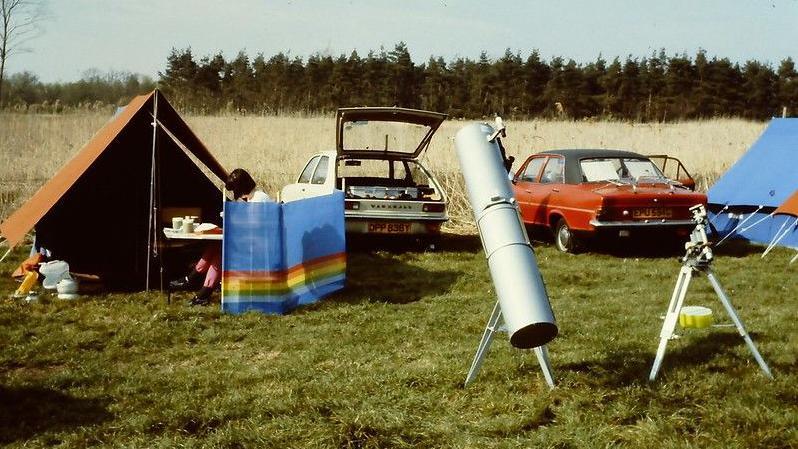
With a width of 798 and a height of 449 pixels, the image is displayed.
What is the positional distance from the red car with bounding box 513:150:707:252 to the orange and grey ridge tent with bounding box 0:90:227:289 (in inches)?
207

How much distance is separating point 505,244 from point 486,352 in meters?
0.85

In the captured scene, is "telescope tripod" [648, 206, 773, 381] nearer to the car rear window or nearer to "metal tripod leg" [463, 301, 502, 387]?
"metal tripod leg" [463, 301, 502, 387]

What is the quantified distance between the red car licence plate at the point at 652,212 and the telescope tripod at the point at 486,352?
6.27 meters

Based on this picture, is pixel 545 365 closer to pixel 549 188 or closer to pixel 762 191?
pixel 549 188

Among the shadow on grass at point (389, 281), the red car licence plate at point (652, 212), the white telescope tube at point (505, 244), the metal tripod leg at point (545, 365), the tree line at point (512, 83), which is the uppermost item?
the tree line at point (512, 83)

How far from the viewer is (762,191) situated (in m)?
12.4

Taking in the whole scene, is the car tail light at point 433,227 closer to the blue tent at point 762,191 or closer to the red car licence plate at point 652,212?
the red car licence plate at point 652,212

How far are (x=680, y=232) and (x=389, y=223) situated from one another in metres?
4.38

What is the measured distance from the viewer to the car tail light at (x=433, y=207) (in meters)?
11.3

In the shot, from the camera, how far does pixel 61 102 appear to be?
22609 mm

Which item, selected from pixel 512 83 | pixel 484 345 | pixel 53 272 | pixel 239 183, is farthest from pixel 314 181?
pixel 512 83

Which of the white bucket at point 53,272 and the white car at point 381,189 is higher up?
the white car at point 381,189

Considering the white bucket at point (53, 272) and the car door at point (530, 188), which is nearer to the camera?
the white bucket at point (53, 272)

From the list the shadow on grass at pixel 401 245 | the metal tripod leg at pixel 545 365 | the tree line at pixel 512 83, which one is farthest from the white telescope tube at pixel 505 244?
the tree line at pixel 512 83
